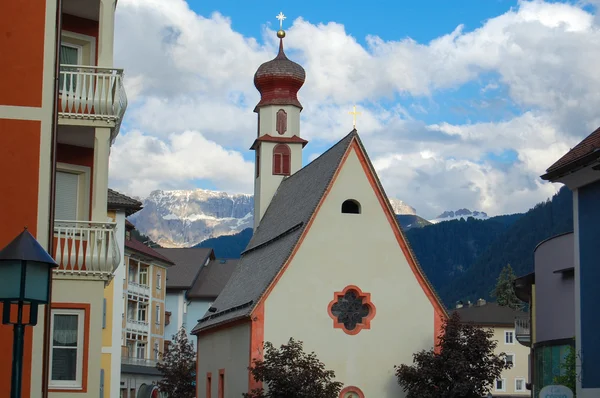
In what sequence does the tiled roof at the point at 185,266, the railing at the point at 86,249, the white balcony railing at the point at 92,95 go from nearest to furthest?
the railing at the point at 86,249 < the white balcony railing at the point at 92,95 < the tiled roof at the point at 185,266

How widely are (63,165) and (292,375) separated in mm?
16763

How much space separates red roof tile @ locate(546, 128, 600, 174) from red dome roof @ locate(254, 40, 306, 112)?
3773 cm

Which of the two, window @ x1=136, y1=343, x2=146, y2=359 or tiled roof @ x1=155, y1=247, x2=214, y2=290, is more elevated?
tiled roof @ x1=155, y1=247, x2=214, y2=290

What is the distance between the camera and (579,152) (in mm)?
24812

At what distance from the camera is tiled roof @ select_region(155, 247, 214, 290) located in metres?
109

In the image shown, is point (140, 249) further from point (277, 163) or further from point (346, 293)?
point (346, 293)

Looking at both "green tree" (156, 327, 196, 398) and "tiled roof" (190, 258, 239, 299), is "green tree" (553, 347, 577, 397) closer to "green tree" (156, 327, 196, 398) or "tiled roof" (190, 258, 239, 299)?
"green tree" (156, 327, 196, 398)

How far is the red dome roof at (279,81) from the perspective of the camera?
62625 mm

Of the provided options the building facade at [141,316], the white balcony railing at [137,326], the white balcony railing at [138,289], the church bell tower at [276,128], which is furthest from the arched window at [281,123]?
the white balcony railing at [137,326]

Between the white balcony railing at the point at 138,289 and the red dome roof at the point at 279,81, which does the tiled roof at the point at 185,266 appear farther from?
the red dome roof at the point at 279,81

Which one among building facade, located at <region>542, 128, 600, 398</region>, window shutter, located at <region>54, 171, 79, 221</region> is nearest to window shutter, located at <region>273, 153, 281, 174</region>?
window shutter, located at <region>54, 171, 79, 221</region>

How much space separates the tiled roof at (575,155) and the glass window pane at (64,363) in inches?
457

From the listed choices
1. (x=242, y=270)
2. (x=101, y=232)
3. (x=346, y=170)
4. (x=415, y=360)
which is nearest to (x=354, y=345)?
(x=415, y=360)

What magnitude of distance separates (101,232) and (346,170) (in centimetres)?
2333
